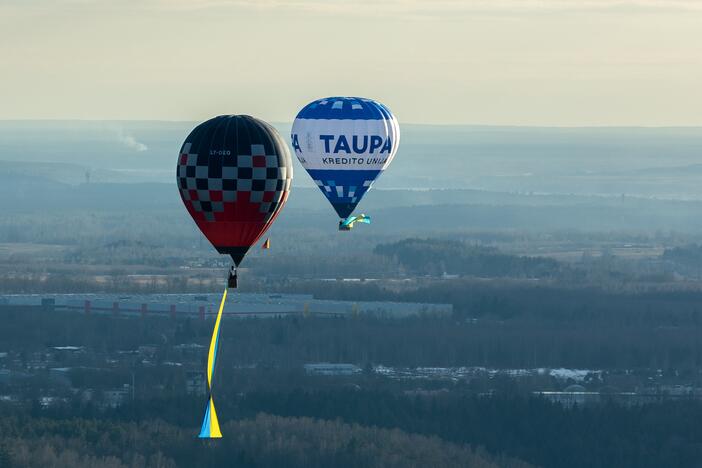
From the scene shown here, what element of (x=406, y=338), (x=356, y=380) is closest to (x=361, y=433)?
(x=356, y=380)

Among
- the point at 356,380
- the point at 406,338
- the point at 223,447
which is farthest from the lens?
the point at 406,338

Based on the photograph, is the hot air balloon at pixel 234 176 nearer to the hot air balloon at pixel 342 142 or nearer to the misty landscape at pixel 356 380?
the hot air balloon at pixel 342 142

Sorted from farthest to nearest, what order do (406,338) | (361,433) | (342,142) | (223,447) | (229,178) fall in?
(406,338) → (361,433) → (223,447) → (342,142) → (229,178)

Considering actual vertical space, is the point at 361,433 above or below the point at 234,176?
below

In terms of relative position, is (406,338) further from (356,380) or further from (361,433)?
(361,433)

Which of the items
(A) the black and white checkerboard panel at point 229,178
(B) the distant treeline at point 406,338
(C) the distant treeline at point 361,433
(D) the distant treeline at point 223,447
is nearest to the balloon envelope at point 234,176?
(A) the black and white checkerboard panel at point 229,178

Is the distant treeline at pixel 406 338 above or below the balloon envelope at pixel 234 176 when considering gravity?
below

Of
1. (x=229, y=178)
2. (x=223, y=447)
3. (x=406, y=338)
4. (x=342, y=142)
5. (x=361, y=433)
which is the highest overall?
(x=342, y=142)

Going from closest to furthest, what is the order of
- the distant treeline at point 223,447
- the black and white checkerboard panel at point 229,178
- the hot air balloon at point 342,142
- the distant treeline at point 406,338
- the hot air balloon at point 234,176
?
1. the hot air balloon at point 234,176
2. the black and white checkerboard panel at point 229,178
3. the hot air balloon at point 342,142
4. the distant treeline at point 223,447
5. the distant treeline at point 406,338
